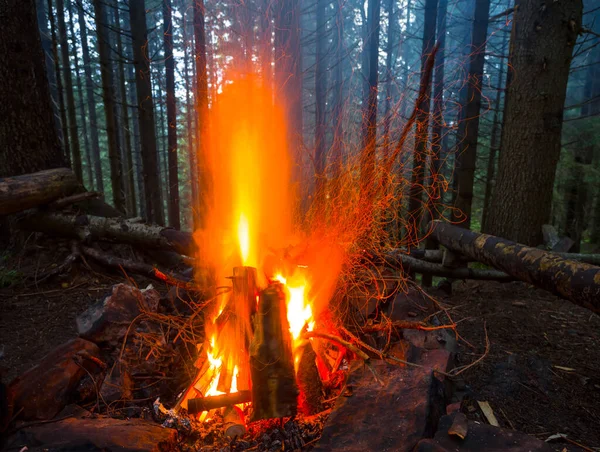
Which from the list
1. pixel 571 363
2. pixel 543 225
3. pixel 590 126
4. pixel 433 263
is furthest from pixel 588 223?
pixel 571 363

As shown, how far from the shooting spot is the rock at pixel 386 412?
2.14m

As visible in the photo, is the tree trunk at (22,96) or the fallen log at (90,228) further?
the fallen log at (90,228)

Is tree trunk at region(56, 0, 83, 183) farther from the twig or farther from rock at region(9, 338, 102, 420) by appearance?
the twig

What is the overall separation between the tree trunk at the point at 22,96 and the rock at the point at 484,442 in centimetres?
723

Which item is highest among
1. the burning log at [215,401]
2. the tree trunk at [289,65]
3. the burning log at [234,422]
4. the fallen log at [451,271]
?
the tree trunk at [289,65]

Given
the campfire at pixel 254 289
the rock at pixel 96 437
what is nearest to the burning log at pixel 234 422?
the campfire at pixel 254 289

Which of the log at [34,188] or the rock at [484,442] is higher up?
the log at [34,188]

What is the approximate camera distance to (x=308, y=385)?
303 centimetres

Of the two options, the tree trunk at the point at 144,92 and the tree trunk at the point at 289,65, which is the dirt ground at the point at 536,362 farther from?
the tree trunk at the point at 144,92

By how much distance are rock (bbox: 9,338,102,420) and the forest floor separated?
2.75ft

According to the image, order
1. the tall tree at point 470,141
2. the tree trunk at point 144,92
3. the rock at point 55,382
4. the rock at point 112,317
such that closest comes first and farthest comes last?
the rock at point 55,382
the rock at point 112,317
the tall tree at point 470,141
the tree trunk at point 144,92

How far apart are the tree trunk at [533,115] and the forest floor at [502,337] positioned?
4.77ft

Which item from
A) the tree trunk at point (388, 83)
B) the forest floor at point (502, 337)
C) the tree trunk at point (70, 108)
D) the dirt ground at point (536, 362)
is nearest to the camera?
the dirt ground at point (536, 362)

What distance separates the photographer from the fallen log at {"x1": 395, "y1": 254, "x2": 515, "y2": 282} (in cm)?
596
